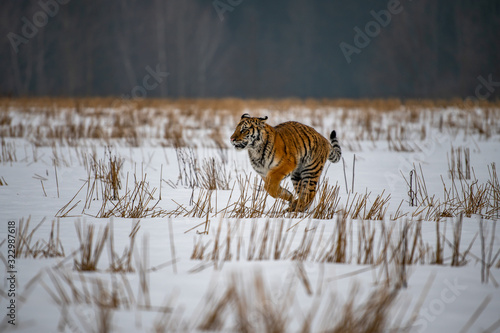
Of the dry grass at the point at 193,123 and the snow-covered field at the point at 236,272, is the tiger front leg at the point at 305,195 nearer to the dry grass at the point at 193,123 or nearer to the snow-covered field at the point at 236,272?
the snow-covered field at the point at 236,272

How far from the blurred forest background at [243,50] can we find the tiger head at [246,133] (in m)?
27.3

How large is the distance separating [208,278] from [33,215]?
230 cm

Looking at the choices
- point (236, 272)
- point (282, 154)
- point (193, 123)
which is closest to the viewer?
point (236, 272)

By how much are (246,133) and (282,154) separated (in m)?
0.48

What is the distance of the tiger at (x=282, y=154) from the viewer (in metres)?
4.98

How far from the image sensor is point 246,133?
16.4ft

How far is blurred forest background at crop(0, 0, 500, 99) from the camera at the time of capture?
34.8 metres

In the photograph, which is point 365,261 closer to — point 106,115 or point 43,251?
→ point 43,251

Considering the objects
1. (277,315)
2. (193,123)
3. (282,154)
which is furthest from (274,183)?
(193,123)

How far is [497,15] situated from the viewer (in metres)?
34.2

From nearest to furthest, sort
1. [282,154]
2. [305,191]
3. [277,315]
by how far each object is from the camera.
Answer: [277,315] → [282,154] → [305,191]

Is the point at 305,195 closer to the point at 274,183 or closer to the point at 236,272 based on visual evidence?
the point at 274,183

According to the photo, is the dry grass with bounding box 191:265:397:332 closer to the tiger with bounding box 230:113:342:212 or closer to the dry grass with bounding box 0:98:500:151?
the tiger with bounding box 230:113:342:212

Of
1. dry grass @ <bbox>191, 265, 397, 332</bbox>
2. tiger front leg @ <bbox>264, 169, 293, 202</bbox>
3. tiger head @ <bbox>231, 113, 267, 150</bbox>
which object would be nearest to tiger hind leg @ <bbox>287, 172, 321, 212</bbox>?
tiger front leg @ <bbox>264, 169, 293, 202</bbox>
